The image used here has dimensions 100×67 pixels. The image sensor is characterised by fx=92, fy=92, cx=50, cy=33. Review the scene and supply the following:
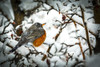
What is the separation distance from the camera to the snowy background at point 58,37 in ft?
3.67

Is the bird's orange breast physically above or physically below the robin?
below

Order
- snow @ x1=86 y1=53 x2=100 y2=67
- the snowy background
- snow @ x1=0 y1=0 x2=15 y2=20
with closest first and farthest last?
snow @ x1=86 y1=53 x2=100 y2=67 < the snowy background < snow @ x1=0 y1=0 x2=15 y2=20

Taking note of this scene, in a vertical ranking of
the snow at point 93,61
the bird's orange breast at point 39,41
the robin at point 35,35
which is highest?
the robin at point 35,35

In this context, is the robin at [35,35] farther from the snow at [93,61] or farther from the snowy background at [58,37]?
the snow at [93,61]

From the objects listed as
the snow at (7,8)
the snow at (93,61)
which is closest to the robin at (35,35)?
the snow at (7,8)

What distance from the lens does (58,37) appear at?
1.23 metres

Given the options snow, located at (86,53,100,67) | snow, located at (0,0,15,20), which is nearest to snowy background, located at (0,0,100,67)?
snow, located at (86,53,100,67)

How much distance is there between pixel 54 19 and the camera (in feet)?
4.28

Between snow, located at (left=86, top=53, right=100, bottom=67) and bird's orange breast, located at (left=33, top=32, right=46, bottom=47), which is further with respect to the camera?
bird's orange breast, located at (left=33, top=32, right=46, bottom=47)

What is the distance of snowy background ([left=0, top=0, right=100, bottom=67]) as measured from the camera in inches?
44.0

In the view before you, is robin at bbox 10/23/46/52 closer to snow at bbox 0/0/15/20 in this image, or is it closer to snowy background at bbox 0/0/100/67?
snowy background at bbox 0/0/100/67

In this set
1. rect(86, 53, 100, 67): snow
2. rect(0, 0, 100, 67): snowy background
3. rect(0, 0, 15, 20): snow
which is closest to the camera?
rect(86, 53, 100, 67): snow

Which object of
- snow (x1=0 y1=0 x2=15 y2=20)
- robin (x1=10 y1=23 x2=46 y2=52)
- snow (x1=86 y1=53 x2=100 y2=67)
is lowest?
snow (x1=86 y1=53 x2=100 y2=67)

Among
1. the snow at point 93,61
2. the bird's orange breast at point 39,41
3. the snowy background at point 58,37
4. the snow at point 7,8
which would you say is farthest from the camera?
the snow at point 7,8
